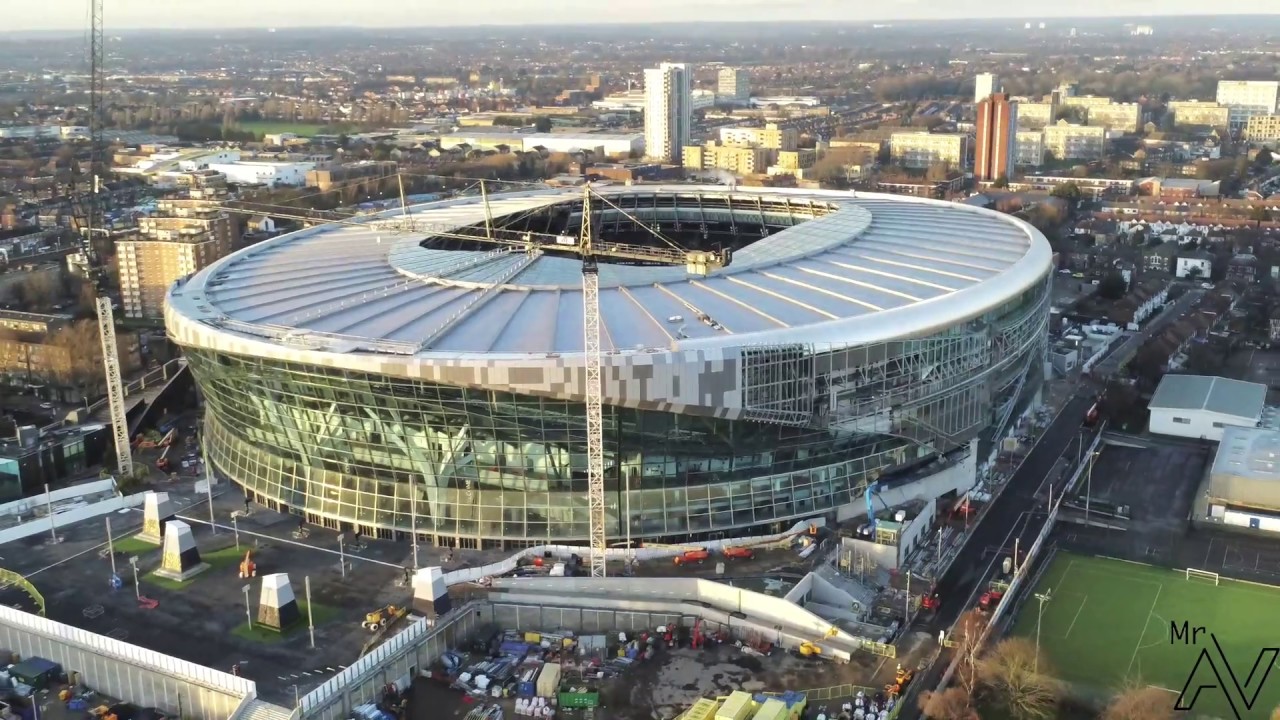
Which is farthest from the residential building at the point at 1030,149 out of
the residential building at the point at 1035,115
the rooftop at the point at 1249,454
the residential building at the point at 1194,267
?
the rooftop at the point at 1249,454

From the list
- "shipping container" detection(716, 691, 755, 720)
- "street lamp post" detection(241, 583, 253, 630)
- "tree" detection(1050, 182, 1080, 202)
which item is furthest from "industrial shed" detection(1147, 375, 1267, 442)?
"tree" detection(1050, 182, 1080, 202)

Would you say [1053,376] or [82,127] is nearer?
[1053,376]

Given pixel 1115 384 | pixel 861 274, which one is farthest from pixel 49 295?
pixel 1115 384

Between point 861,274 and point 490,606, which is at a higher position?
point 861,274

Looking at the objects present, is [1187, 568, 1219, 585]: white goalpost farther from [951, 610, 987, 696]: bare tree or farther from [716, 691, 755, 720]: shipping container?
[716, 691, 755, 720]: shipping container

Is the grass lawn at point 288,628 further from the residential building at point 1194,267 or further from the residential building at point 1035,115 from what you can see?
the residential building at point 1035,115

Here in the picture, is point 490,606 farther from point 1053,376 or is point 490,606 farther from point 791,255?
point 1053,376

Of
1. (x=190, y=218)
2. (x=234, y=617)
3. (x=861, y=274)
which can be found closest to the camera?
(x=234, y=617)
